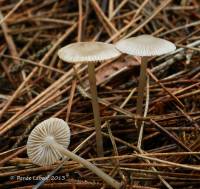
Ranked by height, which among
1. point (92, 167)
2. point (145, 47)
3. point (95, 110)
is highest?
point (145, 47)

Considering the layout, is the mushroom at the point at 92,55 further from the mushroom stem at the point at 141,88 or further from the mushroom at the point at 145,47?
the mushroom stem at the point at 141,88

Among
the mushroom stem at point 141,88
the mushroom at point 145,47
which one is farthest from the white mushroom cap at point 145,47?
the mushroom stem at point 141,88

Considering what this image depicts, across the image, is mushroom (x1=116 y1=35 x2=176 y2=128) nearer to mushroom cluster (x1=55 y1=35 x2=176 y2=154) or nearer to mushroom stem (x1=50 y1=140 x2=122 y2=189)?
mushroom cluster (x1=55 y1=35 x2=176 y2=154)

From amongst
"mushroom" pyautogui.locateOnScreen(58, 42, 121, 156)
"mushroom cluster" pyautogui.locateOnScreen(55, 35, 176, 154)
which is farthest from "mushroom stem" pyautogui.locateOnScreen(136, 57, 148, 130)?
"mushroom" pyautogui.locateOnScreen(58, 42, 121, 156)

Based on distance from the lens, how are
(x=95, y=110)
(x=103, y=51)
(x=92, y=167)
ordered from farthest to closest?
(x=95, y=110) < (x=103, y=51) < (x=92, y=167)

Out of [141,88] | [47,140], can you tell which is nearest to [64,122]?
[47,140]

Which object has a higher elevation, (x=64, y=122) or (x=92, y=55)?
(x=92, y=55)

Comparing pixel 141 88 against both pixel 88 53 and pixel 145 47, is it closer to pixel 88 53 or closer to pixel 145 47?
pixel 145 47
